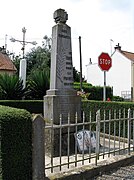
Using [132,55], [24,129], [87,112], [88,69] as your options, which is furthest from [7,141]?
[88,69]

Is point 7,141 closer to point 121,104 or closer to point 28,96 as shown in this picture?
point 121,104

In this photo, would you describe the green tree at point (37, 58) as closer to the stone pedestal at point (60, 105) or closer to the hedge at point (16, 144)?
the stone pedestal at point (60, 105)

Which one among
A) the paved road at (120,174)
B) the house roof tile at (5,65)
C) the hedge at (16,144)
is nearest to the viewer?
the hedge at (16,144)

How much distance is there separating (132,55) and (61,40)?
30.4 m

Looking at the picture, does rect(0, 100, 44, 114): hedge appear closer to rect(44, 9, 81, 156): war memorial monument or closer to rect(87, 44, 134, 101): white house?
rect(44, 9, 81, 156): war memorial monument

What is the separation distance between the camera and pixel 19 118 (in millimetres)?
3457

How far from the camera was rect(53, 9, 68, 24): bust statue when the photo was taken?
718 centimetres

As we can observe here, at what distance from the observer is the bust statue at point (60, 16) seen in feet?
23.5

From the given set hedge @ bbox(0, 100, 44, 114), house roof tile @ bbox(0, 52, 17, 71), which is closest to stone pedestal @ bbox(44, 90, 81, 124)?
hedge @ bbox(0, 100, 44, 114)

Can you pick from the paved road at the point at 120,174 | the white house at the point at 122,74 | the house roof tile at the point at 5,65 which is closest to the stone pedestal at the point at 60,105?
the paved road at the point at 120,174

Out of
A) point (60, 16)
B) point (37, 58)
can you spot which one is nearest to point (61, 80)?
point (60, 16)

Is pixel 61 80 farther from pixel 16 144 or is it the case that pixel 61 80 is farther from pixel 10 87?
pixel 10 87

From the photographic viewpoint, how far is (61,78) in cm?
694

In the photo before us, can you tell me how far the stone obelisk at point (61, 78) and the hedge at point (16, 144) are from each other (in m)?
3.13
